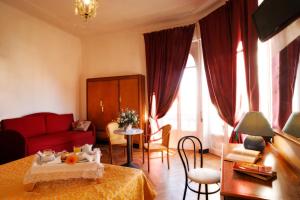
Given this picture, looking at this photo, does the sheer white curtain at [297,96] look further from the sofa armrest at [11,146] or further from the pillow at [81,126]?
the pillow at [81,126]

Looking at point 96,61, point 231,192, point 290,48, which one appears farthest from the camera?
point 96,61

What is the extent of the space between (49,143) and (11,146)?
2.65ft

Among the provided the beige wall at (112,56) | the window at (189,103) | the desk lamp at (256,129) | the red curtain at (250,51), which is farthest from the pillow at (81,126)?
the desk lamp at (256,129)

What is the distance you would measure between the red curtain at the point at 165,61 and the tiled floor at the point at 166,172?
3.84 feet

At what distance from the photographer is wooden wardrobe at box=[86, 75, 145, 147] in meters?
4.71

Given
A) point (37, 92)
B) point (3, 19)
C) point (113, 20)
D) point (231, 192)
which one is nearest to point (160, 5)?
point (113, 20)

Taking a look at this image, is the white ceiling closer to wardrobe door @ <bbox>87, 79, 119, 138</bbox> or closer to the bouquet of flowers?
wardrobe door @ <bbox>87, 79, 119, 138</bbox>

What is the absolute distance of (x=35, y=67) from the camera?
14.3ft

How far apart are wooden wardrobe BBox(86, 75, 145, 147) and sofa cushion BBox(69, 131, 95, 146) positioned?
0.54 m

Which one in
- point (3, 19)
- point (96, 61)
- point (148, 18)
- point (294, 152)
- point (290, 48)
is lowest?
point (294, 152)

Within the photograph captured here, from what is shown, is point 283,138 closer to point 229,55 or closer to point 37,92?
point 229,55

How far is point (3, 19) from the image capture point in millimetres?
3711

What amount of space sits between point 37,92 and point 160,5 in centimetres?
341

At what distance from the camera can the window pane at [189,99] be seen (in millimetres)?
4531
